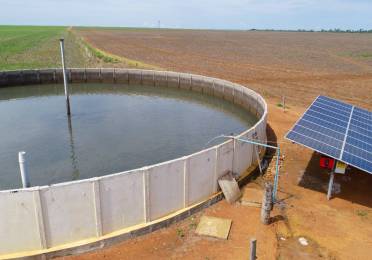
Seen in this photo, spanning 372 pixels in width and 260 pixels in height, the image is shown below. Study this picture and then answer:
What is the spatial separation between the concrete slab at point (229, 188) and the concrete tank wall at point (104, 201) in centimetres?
30

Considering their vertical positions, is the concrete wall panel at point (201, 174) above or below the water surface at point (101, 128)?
above

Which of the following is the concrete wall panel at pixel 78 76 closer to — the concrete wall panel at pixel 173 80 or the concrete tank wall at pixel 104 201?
the concrete wall panel at pixel 173 80

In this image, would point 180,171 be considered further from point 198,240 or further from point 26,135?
point 26,135

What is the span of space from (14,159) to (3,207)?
10.7 metres

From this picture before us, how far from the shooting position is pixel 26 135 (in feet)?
79.4

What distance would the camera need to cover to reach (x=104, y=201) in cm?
1152

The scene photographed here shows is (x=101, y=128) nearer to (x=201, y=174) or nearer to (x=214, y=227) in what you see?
(x=201, y=174)

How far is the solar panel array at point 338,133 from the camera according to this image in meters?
13.9

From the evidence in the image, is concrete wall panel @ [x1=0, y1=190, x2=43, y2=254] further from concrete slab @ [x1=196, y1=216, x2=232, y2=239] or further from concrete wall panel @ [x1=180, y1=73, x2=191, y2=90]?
Answer: concrete wall panel @ [x1=180, y1=73, x2=191, y2=90]

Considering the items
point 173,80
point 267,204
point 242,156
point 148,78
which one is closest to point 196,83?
point 173,80

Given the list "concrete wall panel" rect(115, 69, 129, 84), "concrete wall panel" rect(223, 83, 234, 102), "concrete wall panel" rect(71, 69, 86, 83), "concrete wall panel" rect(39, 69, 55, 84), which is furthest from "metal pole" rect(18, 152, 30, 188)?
"concrete wall panel" rect(39, 69, 55, 84)

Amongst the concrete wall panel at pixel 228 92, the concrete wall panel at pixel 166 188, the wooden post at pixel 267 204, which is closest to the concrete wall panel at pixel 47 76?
the concrete wall panel at pixel 228 92

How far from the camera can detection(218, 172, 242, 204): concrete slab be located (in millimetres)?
14477

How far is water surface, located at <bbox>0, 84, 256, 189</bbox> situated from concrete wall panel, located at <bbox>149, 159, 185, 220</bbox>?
6666 mm
